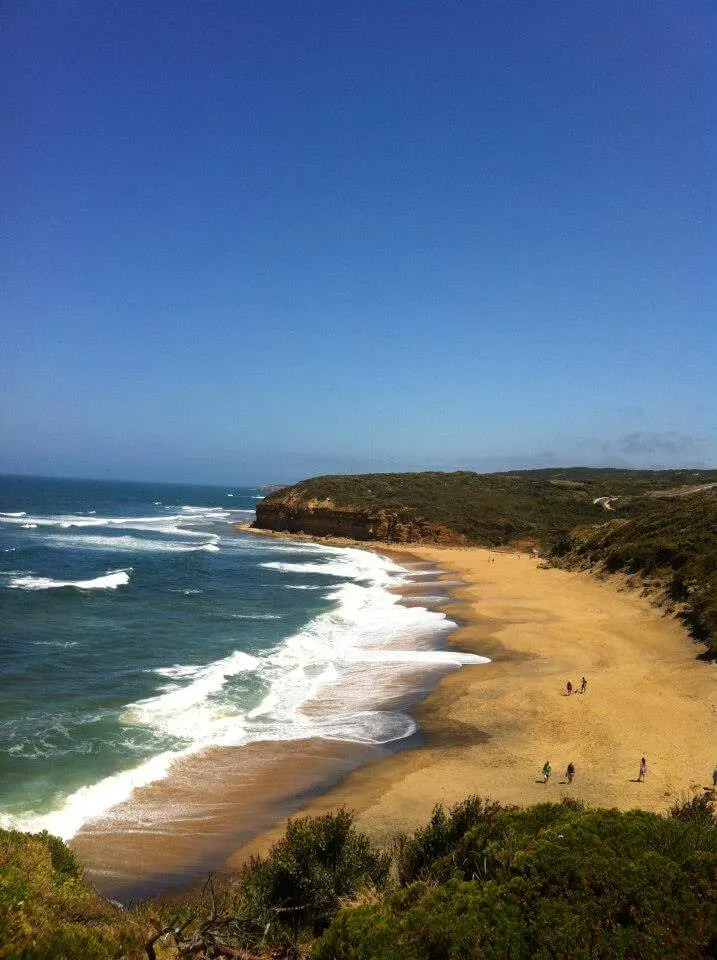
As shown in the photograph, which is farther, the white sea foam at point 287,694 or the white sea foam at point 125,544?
the white sea foam at point 125,544

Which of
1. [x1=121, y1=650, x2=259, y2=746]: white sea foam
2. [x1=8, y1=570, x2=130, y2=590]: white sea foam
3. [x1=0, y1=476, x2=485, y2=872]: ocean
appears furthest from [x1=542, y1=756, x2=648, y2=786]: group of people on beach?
[x1=8, y1=570, x2=130, y2=590]: white sea foam

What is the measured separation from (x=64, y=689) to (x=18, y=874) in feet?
45.8

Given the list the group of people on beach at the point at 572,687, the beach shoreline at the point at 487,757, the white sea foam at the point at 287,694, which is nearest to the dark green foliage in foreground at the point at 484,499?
the white sea foam at the point at 287,694

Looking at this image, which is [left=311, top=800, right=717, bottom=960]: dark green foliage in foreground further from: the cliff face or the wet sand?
the cliff face

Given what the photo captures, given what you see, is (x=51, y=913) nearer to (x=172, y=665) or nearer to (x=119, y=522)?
(x=172, y=665)

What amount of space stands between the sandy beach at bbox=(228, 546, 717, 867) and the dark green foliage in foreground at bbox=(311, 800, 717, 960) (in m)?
5.82

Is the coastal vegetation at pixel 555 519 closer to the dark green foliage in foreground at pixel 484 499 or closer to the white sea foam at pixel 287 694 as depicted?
the dark green foliage in foreground at pixel 484 499

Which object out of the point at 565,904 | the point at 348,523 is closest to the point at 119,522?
the point at 348,523

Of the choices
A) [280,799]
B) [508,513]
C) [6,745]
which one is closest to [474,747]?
[280,799]

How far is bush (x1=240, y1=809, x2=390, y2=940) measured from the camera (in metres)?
7.25

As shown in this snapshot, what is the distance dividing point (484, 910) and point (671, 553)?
108 feet

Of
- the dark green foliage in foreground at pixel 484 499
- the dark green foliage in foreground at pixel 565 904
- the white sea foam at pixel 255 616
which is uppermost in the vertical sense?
the dark green foliage in foreground at pixel 484 499

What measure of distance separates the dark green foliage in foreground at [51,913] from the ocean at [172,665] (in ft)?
16.4

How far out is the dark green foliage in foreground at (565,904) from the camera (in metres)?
5.07
